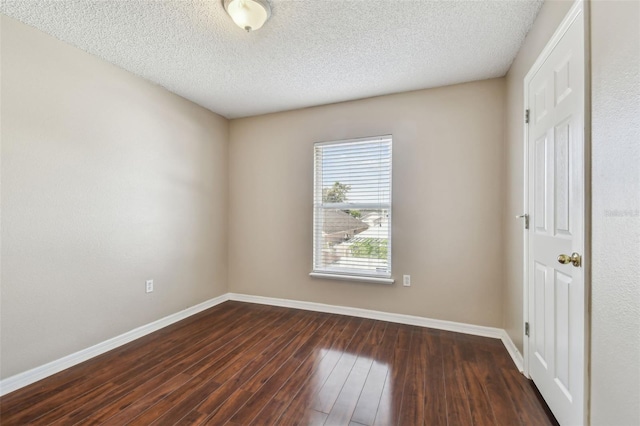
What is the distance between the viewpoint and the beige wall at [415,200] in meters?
2.71

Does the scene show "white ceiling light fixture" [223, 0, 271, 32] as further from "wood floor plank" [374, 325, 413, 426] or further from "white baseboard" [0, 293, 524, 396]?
"white baseboard" [0, 293, 524, 396]

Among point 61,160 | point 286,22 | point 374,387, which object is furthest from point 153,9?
point 374,387

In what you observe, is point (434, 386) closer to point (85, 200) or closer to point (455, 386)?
point (455, 386)

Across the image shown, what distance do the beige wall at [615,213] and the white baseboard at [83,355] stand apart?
3.28 metres

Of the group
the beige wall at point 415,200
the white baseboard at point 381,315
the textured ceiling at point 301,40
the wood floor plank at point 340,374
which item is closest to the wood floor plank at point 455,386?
the white baseboard at point 381,315

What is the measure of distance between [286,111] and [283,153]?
542mm

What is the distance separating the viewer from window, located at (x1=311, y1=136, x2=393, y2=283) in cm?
311

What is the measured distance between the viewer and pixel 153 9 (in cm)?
181

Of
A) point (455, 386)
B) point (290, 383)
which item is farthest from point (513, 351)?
point (290, 383)

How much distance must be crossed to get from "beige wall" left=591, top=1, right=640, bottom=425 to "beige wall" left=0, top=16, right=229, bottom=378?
3.30 metres

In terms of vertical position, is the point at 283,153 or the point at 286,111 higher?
the point at 286,111

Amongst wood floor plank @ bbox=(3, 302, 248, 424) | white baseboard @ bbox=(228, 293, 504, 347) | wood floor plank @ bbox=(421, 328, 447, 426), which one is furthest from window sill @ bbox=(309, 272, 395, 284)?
wood floor plank @ bbox=(3, 302, 248, 424)

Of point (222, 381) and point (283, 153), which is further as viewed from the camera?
point (283, 153)

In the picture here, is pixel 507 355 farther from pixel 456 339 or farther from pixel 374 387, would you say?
pixel 374 387
